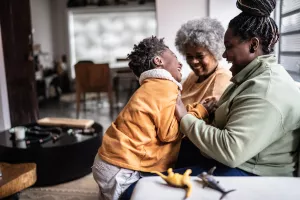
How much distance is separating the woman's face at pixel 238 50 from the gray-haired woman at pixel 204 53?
49cm

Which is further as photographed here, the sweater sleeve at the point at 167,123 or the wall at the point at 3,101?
the wall at the point at 3,101

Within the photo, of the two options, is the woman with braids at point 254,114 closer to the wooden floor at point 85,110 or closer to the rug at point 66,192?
the rug at point 66,192

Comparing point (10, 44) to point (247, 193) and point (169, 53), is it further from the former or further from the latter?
point (247, 193)

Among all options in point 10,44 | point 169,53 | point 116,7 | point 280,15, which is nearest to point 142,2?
point 116,7

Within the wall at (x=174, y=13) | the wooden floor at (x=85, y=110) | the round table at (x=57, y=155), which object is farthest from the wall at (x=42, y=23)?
the round table at (x=57, y=155)

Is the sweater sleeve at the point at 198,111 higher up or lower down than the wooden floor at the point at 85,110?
higher up

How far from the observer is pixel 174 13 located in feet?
9.46

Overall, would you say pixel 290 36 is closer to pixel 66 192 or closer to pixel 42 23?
pixel 66 192

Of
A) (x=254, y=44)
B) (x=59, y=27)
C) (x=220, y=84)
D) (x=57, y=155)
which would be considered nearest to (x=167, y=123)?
(x=254, y=44)

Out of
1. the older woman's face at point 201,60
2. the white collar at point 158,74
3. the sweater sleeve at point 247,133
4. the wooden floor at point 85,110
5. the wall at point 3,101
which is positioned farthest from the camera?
the wooden floor at point 85,110

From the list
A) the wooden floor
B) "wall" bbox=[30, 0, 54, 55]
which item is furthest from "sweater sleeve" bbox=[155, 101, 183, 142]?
"wall" bbox=[30, 0, 54, 55]

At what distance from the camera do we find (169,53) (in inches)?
50.3

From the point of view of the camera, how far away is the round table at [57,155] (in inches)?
90.4

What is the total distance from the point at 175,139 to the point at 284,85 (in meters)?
0.46
